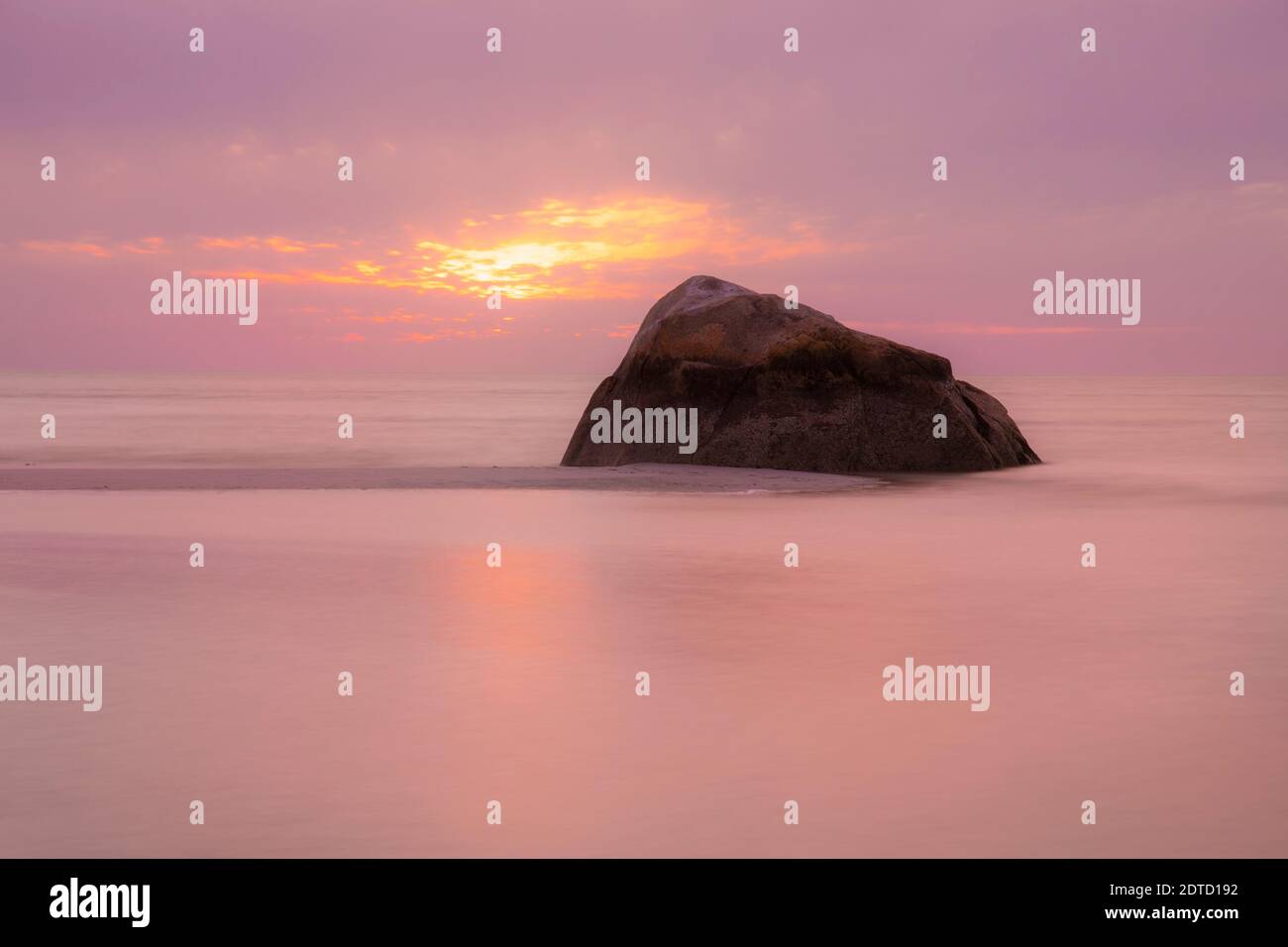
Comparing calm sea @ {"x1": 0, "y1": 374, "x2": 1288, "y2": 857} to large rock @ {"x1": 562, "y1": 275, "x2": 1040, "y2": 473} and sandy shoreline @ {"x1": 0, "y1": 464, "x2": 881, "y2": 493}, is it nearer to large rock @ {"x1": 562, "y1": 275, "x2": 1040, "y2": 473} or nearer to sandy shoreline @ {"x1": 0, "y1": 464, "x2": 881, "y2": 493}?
sandy shoreline @ {"x1": 0, "y1": 464, "x2": 881, "y2": 493}

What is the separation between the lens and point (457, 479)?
72.1ft

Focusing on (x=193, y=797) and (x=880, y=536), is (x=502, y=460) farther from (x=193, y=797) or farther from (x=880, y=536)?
(x=193, y=797)

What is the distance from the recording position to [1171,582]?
475 inches

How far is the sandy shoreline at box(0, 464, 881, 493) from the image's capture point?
2081 cm

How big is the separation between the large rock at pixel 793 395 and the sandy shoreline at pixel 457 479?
31.1 inches

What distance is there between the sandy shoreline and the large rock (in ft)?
2.59

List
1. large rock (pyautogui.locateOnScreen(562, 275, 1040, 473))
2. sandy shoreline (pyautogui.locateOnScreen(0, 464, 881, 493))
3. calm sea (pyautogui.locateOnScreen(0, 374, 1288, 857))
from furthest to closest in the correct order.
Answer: large rock (pyautogui.locateOnScreen(562, 275, 1040, 473))
sandy shoreline (pyautogui.locateOnScreen(0, 464, 881, 493))
calm sea (pyautogui.locateOnScreen(0, 374, 1288, 857))

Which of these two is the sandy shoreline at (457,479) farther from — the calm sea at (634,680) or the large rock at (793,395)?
the calm sea at (634,680)

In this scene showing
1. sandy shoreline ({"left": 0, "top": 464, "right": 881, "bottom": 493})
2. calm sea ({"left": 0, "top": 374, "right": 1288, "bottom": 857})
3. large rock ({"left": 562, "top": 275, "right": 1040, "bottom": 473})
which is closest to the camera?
calm sea ({"left": 0, "top": 374, "right": 1288, "bottom": 857})

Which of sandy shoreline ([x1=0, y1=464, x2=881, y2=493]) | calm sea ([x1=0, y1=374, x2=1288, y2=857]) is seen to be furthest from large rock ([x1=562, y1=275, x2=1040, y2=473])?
calm sea ([x1=0, y1=374, x2=1288, y2=857])

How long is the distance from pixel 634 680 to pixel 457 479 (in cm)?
1404

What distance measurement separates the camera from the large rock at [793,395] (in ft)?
77.8

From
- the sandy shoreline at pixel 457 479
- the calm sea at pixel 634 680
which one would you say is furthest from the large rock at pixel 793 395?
the calm sea at pixel 634 680

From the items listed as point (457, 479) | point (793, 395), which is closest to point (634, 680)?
point (457, 479)
